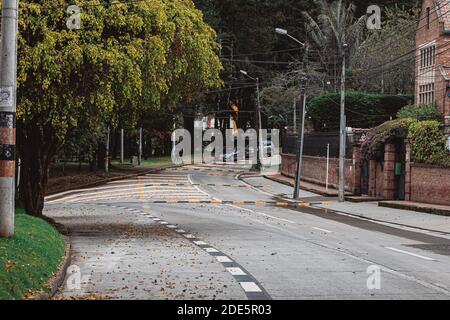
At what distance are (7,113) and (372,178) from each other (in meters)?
29.6

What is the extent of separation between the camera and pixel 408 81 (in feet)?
194

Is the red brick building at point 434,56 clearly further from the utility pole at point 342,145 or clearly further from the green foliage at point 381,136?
the utility pole at point 342,145

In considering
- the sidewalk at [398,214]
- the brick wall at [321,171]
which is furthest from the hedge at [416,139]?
the brick wall at [321,171]

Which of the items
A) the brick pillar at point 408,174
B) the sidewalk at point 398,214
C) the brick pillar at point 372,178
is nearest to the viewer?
the sidewalk at point 398,214

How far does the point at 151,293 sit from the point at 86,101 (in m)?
9.80

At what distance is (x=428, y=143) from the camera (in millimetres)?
33156

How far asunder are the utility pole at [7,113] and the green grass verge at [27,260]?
51cm

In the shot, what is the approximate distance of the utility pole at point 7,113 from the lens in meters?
12.5

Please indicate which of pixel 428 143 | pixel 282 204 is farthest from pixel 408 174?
pixel 282 204

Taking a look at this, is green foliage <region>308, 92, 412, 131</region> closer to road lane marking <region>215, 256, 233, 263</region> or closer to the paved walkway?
the paved walkway

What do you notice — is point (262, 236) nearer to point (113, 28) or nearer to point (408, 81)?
point (113, 28)

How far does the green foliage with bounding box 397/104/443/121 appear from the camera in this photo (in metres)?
38.4

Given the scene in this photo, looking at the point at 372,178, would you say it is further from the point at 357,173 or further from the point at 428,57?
the point at 428,57
